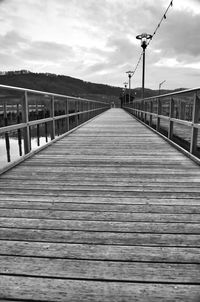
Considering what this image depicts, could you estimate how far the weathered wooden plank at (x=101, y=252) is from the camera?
1662 mm

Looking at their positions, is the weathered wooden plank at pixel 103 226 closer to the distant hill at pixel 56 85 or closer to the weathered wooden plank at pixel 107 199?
the weathered wooden plank at pixel 107 199

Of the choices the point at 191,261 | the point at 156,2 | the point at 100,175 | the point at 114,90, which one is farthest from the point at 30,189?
the point at 114,90

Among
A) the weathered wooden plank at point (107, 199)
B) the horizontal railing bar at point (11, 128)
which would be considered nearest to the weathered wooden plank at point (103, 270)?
the weathered wooden plank at point (107, 199)

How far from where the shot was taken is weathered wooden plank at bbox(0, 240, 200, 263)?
65.4 inches

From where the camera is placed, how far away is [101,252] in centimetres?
172

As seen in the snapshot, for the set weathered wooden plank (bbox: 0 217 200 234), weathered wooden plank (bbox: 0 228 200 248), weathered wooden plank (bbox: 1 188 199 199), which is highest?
weathered wooden plank (bbox: 1 188 199 199)

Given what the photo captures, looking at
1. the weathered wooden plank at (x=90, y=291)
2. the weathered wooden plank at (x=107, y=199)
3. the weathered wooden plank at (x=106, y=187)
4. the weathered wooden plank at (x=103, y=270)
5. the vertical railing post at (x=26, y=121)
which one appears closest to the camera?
the weathered wooden plank at (x=90, y=291)

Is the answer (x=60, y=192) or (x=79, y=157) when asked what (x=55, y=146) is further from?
(x=60, y=192)

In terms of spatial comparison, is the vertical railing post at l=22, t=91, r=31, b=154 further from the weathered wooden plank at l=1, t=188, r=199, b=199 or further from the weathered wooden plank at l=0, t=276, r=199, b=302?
the weathered wooden plank at l=0, t=276, r=199, b=302

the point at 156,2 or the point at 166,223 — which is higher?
the point at 156,2

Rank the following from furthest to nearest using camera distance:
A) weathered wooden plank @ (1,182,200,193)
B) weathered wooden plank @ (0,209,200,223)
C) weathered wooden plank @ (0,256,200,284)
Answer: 1. weathered wooden plank @ (1,182,200,193)
2. weathered wooden plank @ (0,209,200,223)
3. weathered wooden plank @ (0,256,200,284)

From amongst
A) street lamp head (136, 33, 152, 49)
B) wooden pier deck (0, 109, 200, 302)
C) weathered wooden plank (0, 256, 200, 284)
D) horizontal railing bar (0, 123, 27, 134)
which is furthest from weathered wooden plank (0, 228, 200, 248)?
street lamp head (136, 33, 152, 49)

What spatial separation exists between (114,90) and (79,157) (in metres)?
149

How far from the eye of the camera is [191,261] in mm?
1623
